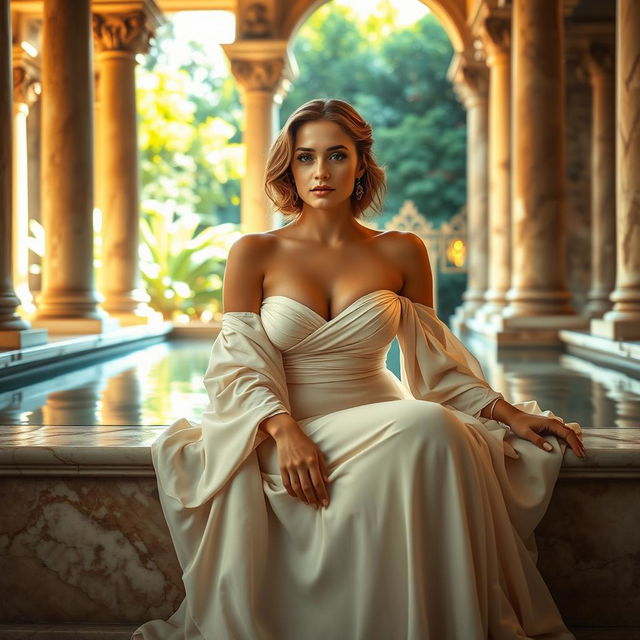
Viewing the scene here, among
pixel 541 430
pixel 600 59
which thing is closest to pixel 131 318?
pixel 600 59

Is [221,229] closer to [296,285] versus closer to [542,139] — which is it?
[542,139]

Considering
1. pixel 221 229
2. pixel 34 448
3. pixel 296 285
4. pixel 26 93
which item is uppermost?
pixel 26 93

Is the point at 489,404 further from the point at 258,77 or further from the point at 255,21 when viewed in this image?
the point at 255,21

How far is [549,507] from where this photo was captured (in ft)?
16.2

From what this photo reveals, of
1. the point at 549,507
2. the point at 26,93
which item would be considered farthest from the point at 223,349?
the point at 26,93

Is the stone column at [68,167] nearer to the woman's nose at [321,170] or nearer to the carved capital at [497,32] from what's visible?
the carved capital at [497,32]

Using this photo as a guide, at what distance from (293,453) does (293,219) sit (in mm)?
1668

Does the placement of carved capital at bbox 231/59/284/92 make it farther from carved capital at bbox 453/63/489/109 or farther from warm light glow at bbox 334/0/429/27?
warm light glow at bbox 334/0/429/27

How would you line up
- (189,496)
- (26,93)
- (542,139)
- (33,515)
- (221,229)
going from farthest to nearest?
1. (221,229)
2. (26,93)
3. (542,139)
4. (33,515)
5. (189,496)

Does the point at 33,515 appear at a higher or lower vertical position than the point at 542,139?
lower

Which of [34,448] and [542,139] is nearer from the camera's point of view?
[34,448]

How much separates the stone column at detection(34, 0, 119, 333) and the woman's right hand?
11.2 metres

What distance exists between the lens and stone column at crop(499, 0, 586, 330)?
1548 centimetres

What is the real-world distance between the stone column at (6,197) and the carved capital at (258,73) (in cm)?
1199
